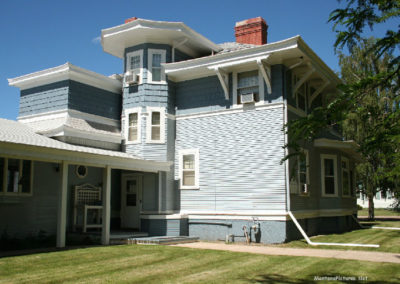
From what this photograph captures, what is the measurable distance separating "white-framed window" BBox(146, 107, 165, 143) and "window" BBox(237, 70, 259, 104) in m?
3.16

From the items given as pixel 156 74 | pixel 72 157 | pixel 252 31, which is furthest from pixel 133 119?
pixel 252 31

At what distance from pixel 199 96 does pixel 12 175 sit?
7445mm

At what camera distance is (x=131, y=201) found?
1627 cm

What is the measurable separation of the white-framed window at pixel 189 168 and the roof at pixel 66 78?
14.1 feet

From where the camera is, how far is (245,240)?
1398 cm

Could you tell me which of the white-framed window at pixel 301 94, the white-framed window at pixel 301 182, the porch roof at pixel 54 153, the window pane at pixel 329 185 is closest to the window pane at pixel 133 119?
the porch roof at pixel 54 153

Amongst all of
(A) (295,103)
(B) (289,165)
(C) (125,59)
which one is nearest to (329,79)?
(A) (295,103)

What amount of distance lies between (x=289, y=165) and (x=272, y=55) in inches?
155

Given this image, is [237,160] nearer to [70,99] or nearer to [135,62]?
[135,62]

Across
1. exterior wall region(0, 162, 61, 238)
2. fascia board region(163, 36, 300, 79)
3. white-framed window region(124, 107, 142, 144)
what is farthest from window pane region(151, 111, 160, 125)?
exterior wall region(0, 162, 61, 238)

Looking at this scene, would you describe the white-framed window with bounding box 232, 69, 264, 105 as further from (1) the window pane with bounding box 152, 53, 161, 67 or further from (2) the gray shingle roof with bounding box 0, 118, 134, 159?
(2) the gray shingle roof with bounding box 0, 118, 134, 159

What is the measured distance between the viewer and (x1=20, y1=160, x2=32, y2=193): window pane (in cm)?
1320

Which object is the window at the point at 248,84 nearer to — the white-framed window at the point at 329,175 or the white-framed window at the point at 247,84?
the white-framed window at the point at 247,84

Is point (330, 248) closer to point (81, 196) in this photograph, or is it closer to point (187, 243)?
point (187, 243)
